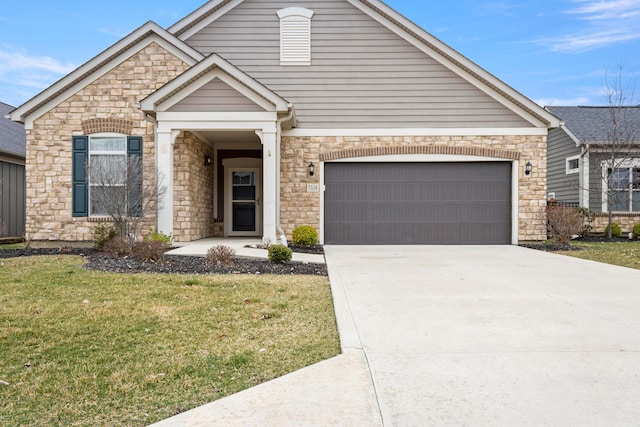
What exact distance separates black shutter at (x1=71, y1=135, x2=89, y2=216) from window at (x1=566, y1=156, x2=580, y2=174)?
17.3 metres

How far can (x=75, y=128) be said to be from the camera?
472 inches

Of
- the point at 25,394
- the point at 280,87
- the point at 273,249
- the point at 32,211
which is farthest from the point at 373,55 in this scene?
the point at 25,394

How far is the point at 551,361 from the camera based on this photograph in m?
3.50

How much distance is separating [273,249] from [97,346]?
4820mm

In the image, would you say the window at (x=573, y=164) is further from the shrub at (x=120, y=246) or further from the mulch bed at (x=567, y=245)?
the shrub at (x=120, y=246)

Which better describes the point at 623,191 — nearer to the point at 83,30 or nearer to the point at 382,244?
the point at 382,244

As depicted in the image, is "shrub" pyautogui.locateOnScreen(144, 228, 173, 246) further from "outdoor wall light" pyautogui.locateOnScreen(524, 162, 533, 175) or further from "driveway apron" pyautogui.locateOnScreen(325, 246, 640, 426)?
"outdoor wall light" pyautogui.locateOnScreen(524, 162, 533, 175)

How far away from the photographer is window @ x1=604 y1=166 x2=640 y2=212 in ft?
55.5

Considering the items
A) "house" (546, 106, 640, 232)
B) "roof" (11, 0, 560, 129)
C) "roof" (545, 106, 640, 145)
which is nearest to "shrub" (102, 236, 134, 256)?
"roof" (11, 0, 560, 129)

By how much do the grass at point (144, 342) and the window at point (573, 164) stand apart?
15736 mm

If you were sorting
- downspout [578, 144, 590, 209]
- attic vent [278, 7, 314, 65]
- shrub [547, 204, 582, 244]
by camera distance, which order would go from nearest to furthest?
shrub [547, 204, 582, 244] → attic vent [278, 7, 314, 65] → downspout [578, 144, 590, 209]

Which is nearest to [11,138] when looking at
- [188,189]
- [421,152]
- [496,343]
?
[188,189]

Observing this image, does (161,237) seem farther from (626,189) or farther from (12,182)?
(626,189)

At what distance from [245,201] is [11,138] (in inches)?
322
